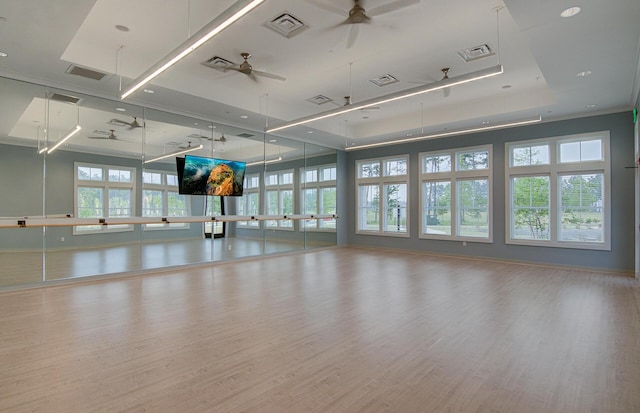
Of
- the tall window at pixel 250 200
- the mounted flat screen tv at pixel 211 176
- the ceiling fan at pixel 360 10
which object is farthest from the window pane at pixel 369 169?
the ceiling fan at pixel 360 10

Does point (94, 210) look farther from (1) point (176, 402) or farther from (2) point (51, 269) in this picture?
(1) point (176, 402)

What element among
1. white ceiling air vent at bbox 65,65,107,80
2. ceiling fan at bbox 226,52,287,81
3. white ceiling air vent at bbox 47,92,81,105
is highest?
ceiling fan at bbox 226,52,287,81

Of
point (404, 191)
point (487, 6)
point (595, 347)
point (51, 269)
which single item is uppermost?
point (487, 6)

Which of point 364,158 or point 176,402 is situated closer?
point 176,402

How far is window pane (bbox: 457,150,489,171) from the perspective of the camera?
874 centimetres

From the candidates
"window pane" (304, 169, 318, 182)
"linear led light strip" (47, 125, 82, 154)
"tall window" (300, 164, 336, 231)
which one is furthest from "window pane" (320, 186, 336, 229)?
"linear led light strip" (47, 125, 82, 154)

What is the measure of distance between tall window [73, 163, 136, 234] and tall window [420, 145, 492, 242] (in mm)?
7568

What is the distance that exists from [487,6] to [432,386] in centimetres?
433

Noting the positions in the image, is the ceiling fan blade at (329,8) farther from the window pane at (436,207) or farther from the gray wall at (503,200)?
the window pane at (436,207)

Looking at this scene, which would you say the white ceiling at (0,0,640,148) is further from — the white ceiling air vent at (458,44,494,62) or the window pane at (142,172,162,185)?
the window pane at (142,172,162,185)

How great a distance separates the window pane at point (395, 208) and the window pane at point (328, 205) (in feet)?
5.65

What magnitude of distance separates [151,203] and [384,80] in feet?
17.2

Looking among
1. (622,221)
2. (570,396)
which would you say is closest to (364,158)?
(622,221)

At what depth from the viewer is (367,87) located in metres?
6.77
